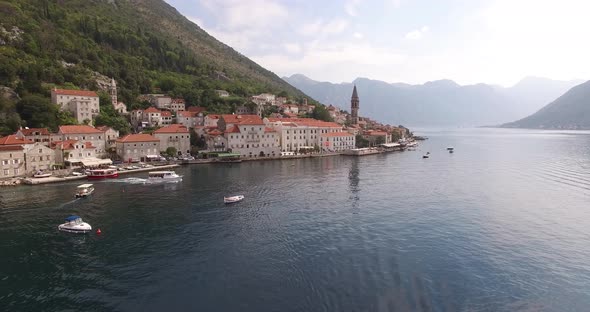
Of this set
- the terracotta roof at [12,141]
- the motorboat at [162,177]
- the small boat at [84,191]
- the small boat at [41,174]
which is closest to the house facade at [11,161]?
the terracotta roof at [12,141]

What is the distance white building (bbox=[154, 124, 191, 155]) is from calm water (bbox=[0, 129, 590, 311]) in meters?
29.0

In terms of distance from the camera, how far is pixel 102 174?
2036 inches

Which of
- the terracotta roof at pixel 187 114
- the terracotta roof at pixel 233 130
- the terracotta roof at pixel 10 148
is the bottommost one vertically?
the terracotta roof at pixel 10 148

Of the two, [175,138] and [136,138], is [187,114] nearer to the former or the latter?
[175,138]

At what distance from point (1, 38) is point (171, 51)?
67.2 meters

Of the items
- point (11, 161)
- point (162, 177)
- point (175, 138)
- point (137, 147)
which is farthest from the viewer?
point (175, 138)

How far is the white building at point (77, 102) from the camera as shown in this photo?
68.6 m

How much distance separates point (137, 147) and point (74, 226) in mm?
41897

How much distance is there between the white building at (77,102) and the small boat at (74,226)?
2040 inches

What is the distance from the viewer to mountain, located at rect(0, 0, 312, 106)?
73.2 meters

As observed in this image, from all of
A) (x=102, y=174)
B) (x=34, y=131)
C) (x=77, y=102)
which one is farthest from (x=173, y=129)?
(x=34, y=131)

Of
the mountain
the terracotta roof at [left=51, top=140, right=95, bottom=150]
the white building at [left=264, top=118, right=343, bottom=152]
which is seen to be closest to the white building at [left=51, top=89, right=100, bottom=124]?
the mountain

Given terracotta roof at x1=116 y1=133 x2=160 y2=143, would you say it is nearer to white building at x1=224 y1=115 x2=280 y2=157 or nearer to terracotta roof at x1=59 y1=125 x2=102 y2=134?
terracotta roof at x1=59 y1=125 x2=102 y2=134

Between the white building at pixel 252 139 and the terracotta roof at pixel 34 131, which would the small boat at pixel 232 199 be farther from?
the terracotta roof at pixel 34 131
